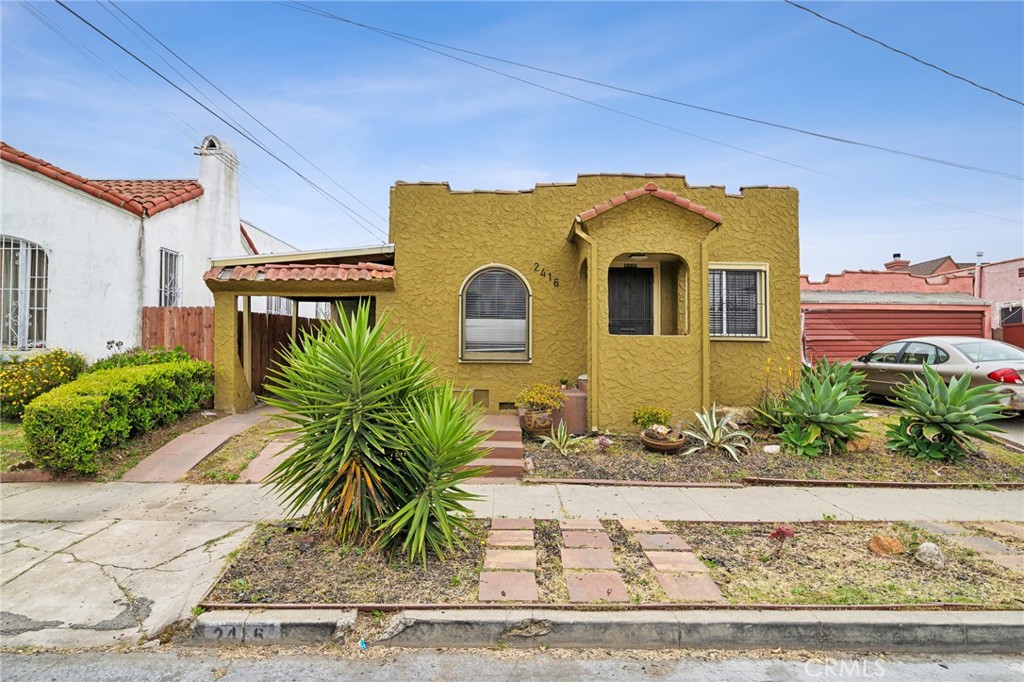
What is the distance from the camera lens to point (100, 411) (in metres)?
6.58

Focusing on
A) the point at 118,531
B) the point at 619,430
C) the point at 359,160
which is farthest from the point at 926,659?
the point at 359,160

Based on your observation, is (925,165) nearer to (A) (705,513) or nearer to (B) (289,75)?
(A) (705,513)

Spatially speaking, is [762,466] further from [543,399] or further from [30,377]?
[30,377]

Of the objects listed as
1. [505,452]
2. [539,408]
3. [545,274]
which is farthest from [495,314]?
[505,452]

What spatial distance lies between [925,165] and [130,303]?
70.3 feet

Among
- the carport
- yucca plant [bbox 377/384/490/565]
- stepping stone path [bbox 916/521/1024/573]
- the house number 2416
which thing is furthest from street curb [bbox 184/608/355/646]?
the house number 2416

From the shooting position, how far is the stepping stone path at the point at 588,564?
3.59 metres

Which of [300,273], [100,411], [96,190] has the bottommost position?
[100,411]

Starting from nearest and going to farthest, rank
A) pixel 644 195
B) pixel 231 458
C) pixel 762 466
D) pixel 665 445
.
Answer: pixel 762 466, pixel 231 458, pixel 665 445, pixel 644 195

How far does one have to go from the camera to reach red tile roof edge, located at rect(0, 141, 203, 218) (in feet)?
29.9

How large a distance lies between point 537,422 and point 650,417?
5.79ft

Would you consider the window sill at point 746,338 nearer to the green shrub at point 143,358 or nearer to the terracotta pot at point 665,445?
the terracotta pot at point 665,445

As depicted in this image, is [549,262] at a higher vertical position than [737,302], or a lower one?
higher

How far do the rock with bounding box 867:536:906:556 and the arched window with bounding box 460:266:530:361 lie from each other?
589 centimetres
